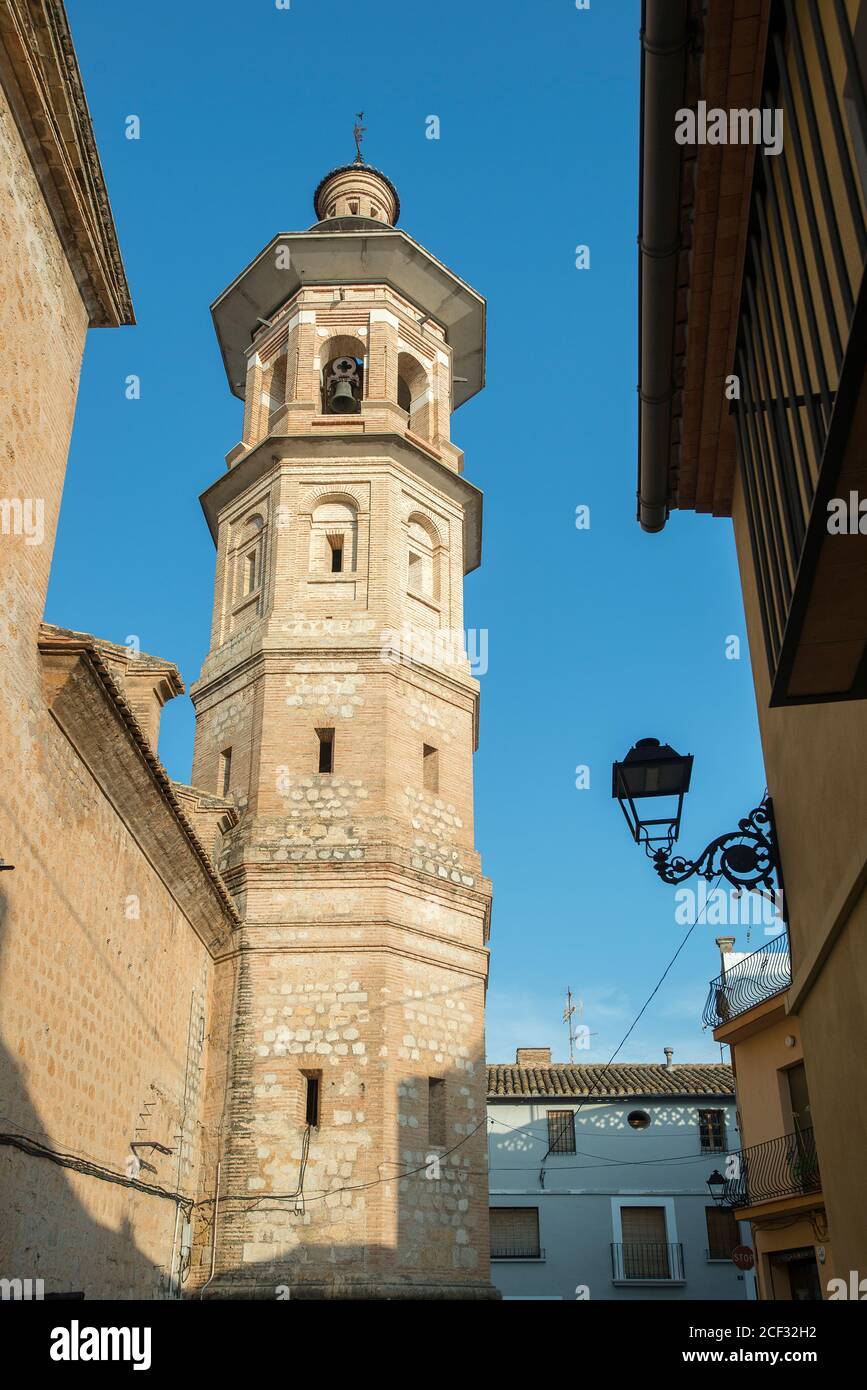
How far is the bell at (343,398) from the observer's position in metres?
16.4

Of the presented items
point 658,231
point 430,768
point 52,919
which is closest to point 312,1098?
point 430,768

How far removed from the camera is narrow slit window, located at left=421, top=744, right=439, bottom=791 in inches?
565

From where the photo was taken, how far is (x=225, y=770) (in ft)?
47.2

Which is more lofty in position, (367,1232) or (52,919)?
(52,919)

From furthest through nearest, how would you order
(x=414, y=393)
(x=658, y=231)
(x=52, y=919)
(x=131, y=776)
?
1. (x=414, y=393)
2. (x=131, y=776)
3. (x=52, y=919)
4. (x=658, y=231)

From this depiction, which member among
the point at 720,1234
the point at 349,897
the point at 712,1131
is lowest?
the point at 720,1234

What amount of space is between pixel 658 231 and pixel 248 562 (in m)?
11.9

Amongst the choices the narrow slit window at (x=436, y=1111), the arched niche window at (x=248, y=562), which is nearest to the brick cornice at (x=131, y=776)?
the narrow slit window at (x=436, y=1111)

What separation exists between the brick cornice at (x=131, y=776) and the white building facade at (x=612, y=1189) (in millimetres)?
14675

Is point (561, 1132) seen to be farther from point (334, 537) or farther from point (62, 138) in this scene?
point (62, 138)

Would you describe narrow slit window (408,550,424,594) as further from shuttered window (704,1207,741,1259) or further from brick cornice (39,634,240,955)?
shuttered window (704,1207,741,1259)

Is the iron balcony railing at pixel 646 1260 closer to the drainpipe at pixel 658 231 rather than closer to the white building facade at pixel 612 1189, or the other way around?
the white building facade at pixel 612 1189

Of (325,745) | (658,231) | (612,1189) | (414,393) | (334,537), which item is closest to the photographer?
(658,231)
